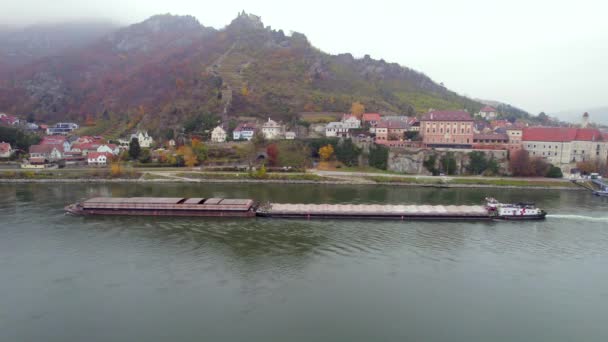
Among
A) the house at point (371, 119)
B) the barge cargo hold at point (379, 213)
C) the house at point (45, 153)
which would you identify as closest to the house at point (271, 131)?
the house at point (371, 119)

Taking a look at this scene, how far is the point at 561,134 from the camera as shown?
2437 inches

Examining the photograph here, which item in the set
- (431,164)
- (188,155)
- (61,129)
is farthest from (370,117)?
(61,129)

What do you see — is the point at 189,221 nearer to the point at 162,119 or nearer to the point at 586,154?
the point at 162,119

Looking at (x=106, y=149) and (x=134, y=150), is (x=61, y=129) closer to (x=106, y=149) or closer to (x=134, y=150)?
(x=106, y=149)

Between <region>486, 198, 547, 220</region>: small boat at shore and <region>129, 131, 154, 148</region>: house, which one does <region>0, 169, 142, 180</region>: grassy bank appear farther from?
<region>486, 198, 547, 220</region>: small boat at shore

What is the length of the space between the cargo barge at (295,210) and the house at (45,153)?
34.3 metres

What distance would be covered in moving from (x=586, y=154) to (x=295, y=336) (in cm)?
6338

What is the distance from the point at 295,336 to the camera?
1719cm

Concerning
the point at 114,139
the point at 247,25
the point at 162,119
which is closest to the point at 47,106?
the point at 114,139

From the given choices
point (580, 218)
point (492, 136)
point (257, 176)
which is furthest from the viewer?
point (492, 136)

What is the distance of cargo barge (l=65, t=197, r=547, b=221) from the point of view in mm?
35281

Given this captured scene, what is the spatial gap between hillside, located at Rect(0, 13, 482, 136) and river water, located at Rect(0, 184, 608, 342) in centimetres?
5150

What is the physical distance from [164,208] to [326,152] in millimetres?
32263

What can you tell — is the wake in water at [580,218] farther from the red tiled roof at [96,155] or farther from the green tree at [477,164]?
the red tiled roof at [96,155]
